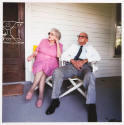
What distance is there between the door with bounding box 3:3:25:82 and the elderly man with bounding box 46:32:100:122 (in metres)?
1.34

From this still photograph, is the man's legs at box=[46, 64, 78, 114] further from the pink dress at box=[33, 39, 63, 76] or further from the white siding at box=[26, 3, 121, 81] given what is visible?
the white siding at box=[26, 3, 121, 81]

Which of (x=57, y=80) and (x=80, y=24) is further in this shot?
(x=80, y=24)

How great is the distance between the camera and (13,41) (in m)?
3.58

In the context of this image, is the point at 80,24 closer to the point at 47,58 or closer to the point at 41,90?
the point at 47,58

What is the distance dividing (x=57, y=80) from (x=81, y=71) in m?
0.52

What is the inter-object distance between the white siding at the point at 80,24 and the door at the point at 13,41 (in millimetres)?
194

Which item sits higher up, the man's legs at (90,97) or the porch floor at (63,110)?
the man's legs at (90,97)

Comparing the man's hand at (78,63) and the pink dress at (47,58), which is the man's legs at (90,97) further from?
the pink dress at (47,58)

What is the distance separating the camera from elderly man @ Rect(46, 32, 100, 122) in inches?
85.4

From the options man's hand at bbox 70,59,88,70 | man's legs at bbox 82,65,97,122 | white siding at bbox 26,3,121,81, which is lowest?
man's legs at bbox 82,65,97,122

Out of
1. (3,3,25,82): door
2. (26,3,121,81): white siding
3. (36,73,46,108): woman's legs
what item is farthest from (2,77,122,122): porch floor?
(26,3,121,81): white siding

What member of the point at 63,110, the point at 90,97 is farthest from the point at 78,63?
the point at 63,110

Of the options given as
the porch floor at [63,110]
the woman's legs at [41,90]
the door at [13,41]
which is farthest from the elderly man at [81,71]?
the door at [13,41]

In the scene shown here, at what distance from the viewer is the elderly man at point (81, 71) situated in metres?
2.17
